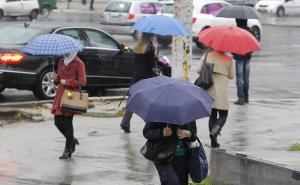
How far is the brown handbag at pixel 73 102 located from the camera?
9.69m

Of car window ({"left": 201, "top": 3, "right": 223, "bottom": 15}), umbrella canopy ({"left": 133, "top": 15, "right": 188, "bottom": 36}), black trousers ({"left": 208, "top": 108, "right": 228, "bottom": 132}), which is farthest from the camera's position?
car window ({"left": 201, "top": 3, "right": 223, "bottom": 15})

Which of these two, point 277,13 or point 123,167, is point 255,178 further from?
point 277,13

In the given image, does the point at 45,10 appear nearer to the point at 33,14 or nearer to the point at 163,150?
the point at 33,14

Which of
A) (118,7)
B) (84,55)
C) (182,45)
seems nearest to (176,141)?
(182,45)

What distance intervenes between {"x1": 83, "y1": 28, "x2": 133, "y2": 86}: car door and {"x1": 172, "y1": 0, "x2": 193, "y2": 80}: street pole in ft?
13.3

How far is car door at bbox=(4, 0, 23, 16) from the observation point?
1652 inches

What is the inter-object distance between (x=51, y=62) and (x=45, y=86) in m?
0.49

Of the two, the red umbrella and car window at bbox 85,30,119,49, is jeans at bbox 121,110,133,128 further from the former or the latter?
car window at bbox 85,30,119,49

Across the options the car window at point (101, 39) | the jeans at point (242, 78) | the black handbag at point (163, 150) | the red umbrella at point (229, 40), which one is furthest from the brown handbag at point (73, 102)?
the car window at point (101, 39)

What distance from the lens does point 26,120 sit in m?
12.9

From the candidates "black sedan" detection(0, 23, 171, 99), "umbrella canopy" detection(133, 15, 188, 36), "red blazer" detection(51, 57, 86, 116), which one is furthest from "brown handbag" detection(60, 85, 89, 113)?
"black sedan" detection(0, 23, 171, 99)

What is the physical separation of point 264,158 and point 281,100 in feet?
26.4

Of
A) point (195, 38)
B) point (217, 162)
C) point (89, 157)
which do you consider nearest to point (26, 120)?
point (89, 157)

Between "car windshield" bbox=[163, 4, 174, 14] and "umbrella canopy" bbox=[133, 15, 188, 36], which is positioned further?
"car windshield" bbox=[163, 4, 174, 14]
